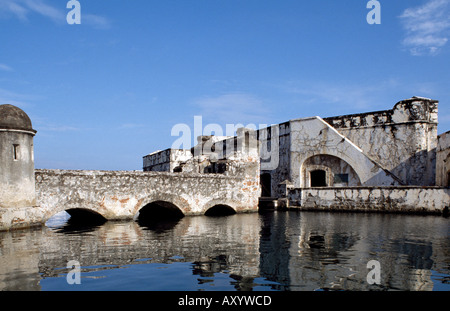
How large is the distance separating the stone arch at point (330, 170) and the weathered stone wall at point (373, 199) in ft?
10.7

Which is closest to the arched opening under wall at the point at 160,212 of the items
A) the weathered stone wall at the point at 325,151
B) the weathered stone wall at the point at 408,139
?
the weathered stone wall at the point at 325,151

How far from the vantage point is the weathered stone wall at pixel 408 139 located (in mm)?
20969

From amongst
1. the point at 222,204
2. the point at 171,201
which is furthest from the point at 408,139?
the point at 171,201

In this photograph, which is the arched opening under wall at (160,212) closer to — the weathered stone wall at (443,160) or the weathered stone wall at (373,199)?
the weathered stone wall at (373,199)

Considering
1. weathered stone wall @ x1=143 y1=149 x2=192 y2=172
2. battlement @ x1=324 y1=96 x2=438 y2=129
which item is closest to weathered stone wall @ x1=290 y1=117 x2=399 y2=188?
battlement @ x1=324 y1=96 x2=438 y2=129

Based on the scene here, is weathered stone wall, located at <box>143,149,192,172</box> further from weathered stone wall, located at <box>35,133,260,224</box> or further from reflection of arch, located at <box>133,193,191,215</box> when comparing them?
reflection of arch, located at <box>133,193,191,215</box>

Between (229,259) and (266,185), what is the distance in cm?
2078

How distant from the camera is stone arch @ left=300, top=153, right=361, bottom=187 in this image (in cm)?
2152

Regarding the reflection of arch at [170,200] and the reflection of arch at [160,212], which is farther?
the reflection of arch at [160,212]

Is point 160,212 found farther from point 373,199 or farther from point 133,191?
point 373,199

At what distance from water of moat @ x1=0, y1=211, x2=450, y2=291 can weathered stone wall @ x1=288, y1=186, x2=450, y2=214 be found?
5.53 meters

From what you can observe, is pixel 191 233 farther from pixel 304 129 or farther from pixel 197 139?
pixel 197 139

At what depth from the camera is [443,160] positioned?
19.7 meters
